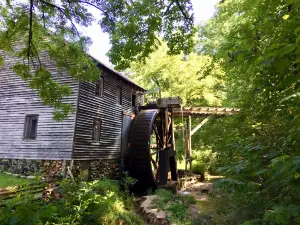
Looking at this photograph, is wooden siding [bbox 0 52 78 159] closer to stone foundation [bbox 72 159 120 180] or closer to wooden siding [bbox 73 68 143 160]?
wooden siding [bbox 73 68 143 160]

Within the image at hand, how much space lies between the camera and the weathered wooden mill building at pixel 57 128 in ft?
35.1

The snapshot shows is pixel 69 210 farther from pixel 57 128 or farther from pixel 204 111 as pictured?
pixel 204 111

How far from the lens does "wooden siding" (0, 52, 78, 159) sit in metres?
10.7

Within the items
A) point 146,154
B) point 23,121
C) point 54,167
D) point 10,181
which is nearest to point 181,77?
point 146,154

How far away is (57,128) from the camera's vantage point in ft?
35.6

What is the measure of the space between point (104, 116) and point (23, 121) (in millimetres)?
3711

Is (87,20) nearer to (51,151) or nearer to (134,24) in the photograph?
(134,24)

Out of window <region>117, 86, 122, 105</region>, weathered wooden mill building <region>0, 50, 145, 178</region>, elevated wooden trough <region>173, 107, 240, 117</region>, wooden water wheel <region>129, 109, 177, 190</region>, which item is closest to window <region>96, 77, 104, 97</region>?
weathered wooden mill building <region>0, 50, 145, 178</region>

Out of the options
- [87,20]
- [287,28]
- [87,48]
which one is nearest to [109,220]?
[87,48]

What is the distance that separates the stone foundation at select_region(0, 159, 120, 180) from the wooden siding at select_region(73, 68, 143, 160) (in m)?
0.38

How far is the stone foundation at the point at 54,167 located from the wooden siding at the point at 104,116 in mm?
385

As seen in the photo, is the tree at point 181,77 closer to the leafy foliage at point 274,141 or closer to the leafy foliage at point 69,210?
the leafy foliage at point 69,210

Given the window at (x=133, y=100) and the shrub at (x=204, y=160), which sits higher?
the window at (x=133, y=100)

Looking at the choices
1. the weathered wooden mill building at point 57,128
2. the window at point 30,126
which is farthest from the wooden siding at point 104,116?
the window at point 30,126
